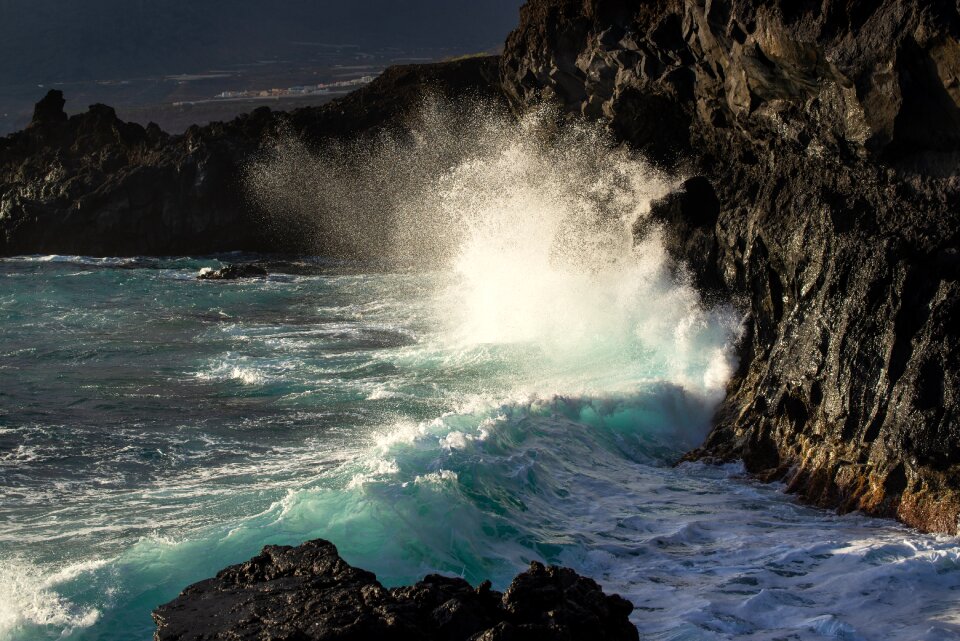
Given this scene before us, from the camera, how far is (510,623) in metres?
5.44

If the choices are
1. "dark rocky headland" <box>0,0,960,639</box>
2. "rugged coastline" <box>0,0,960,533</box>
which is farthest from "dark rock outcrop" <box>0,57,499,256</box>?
"dark rocky headland" <box>0,0,960,639</box>

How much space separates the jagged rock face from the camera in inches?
383

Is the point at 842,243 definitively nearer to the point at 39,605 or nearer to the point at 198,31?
the point at 39,605

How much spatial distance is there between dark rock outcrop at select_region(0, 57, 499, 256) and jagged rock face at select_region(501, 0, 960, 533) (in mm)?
20875

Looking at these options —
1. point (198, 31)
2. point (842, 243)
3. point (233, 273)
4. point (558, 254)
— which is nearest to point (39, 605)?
point (842, 243)

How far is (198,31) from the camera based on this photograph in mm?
99438

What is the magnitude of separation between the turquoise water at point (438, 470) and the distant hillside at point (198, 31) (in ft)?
250

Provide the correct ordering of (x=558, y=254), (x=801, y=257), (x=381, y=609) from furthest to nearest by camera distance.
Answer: (x=558, y=254) < (x=801, y=257) < (x=381, y=609)

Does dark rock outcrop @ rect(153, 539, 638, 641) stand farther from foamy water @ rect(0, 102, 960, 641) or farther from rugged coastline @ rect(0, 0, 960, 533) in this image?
rugged coastline @ rect(0, 0, 960, 533)

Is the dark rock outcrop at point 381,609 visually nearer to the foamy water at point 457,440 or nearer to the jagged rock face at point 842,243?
the foamy water at point 457,440

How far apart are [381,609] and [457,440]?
553 centimetres

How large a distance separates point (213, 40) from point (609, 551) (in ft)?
320

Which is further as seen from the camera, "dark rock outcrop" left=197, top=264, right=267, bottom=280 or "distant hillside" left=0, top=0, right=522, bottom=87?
"distant hillside" left=0, top=0, right=522, bottom=87

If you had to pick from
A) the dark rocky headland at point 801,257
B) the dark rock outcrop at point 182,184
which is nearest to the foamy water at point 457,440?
the dark rocky headland at point 801,257
